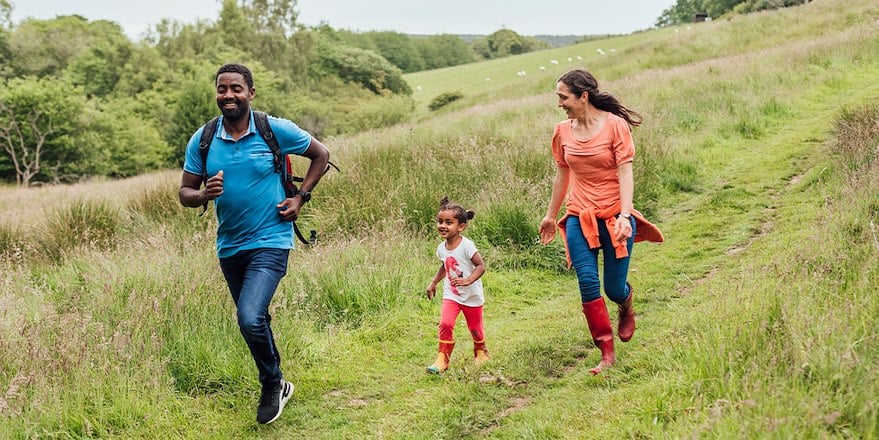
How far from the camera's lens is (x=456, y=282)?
15.6 ft

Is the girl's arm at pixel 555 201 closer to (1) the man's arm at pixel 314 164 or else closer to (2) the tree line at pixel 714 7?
(1) the man's arm at pixel 314 164

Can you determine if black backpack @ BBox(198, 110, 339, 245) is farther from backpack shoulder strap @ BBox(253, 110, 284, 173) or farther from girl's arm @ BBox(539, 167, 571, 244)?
girl's arm @ BBox(539, 167, 571, 244)

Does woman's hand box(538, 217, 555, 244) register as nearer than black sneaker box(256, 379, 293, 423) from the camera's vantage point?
No

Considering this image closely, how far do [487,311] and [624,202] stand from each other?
8.66 feet

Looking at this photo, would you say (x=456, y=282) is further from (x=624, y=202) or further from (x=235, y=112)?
(x=235, y=112)

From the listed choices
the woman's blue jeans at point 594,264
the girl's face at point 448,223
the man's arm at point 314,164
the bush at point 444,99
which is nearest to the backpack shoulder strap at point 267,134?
the man's arm at point 314,164

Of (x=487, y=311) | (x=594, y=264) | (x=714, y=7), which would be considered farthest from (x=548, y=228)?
(x=714, y=7)

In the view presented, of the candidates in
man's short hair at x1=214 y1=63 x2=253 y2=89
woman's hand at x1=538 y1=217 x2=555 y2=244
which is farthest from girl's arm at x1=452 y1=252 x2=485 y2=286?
man's short hair at x1=214 y1=63 x2=253 y2=89

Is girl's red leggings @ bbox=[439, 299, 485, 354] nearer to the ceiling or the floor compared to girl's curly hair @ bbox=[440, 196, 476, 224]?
nearer to the floor

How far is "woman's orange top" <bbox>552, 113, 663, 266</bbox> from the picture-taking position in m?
4.27

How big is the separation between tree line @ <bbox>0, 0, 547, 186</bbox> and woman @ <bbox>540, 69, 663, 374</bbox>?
151 feet

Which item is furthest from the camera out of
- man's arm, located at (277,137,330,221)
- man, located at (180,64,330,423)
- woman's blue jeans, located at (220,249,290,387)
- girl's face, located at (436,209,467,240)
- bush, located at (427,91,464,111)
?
bush, located at (427,91,464,111)

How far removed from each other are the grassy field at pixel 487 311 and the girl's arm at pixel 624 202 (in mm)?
666

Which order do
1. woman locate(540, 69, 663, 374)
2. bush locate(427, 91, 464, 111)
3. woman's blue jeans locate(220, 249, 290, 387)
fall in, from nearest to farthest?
1. woman's blue jeans locate(220, 249, 290, 387)
2. woman locate(540, 69, 663, 374)
3. bush locate(427, 91, 464, 111)
